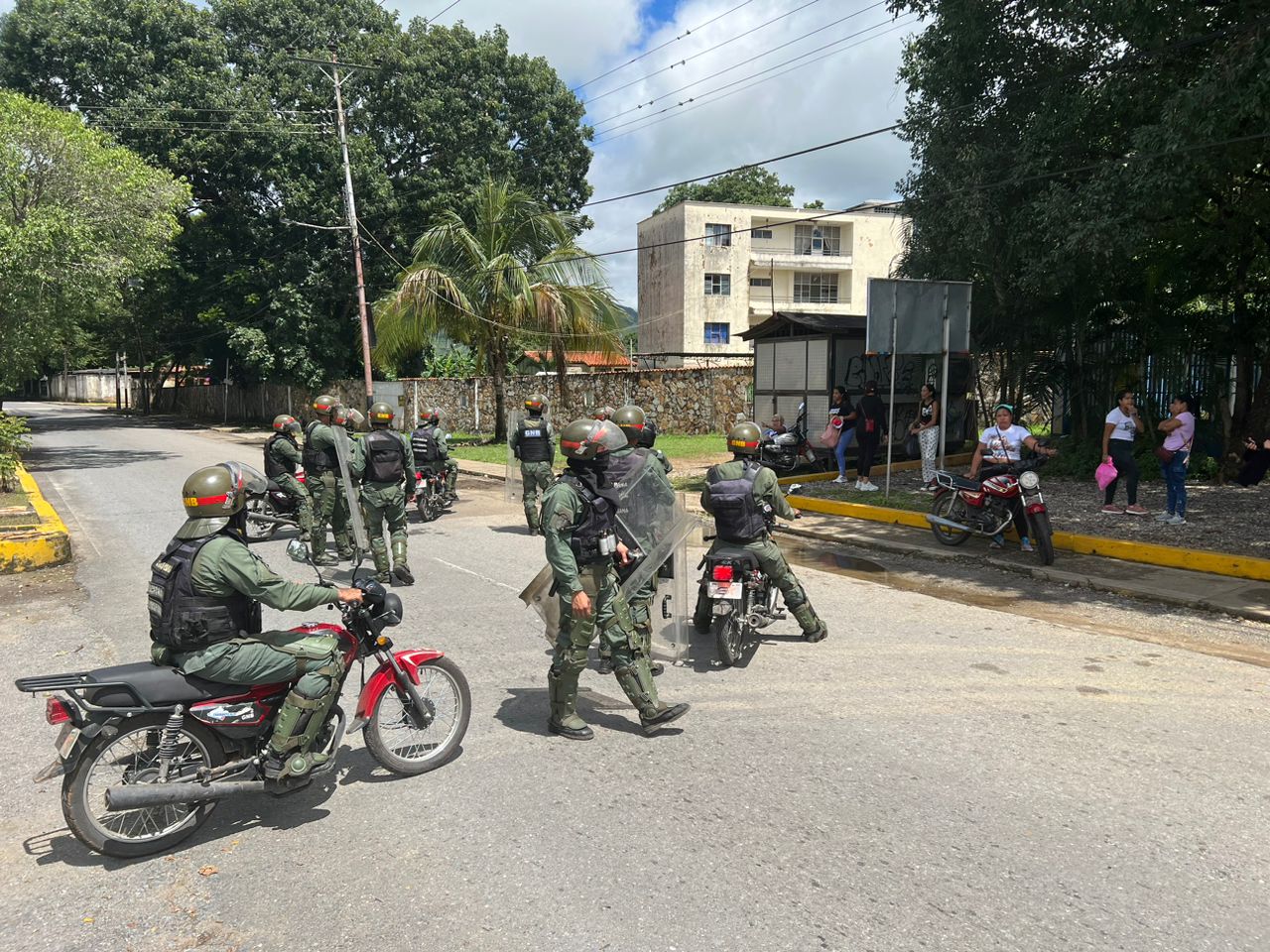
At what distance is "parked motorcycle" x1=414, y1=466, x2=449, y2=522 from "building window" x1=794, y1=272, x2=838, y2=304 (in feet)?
126

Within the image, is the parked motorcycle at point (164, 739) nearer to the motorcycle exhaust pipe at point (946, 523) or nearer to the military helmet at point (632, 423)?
the military helmet at point (632, 423)

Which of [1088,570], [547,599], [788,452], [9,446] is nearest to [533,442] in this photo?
[547,599]

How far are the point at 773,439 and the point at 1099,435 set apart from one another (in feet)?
17.9

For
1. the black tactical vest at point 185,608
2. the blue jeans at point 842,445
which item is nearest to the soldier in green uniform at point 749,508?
the black tactical vest at point 185,608

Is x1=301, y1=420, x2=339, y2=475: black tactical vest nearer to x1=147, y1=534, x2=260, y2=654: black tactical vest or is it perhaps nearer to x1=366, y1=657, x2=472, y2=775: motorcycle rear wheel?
x1=366, y1=657, x2=472, y2=775: motorcycle rear wheel

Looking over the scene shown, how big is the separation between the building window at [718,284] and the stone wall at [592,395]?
1775 centimetres

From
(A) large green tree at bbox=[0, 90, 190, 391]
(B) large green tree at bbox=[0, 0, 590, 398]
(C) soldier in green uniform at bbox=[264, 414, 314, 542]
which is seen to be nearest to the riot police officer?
(C) soldier in green uniform at bbox=[264, 414, 314, 542]

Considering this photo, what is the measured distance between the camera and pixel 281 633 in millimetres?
3992

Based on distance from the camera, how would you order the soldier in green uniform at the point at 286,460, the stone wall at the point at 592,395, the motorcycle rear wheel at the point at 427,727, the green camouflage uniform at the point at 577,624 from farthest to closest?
the stone wall at the point at 592,395, the soldier in green uniform at the point at 286,460, the green camouflage uniform at the point at 577,624, the motorcycle rear wheel at the point at 427,727

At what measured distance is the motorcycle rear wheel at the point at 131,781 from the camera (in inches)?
139

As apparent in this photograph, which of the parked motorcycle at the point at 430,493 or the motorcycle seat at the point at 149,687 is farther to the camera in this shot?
the parked motorcycle at the point at 430,493

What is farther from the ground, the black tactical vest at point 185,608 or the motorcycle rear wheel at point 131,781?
the black tactical vest at point 185,608

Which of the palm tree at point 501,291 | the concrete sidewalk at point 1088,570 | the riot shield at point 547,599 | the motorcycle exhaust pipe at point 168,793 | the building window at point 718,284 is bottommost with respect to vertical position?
the concrete sidewalk at point 1088,570

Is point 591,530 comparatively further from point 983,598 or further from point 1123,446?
point 1123,446
